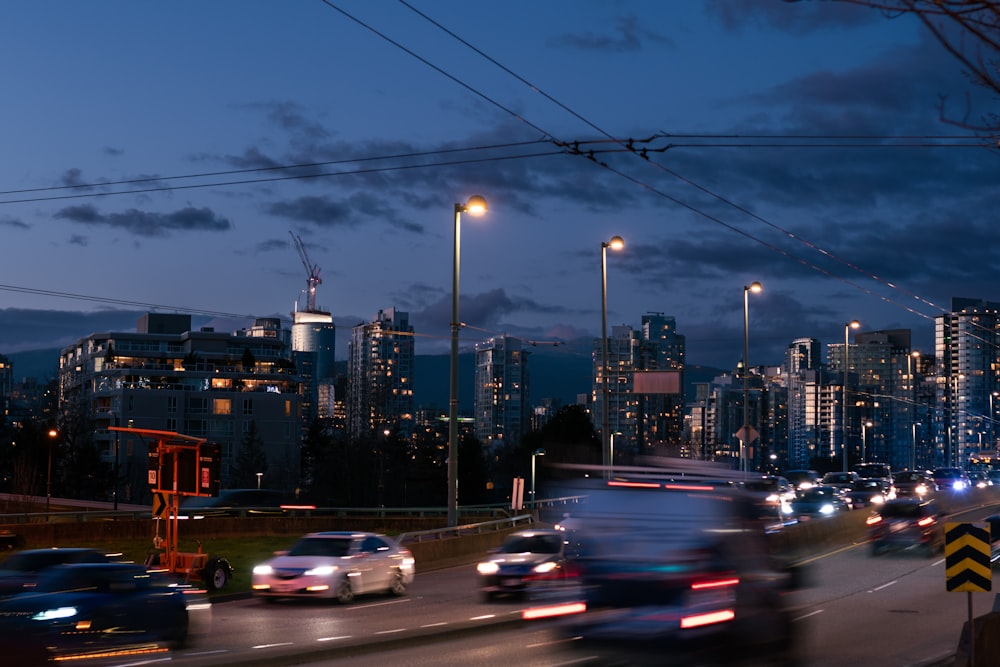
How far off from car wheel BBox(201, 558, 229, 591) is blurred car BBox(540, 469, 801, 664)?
618 inches

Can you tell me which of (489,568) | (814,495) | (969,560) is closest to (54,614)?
(969,560)

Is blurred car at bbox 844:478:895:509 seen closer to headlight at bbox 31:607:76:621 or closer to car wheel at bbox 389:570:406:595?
car wheel at bbox 389:570:406:595

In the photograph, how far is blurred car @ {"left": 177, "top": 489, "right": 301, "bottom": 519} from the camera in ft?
163

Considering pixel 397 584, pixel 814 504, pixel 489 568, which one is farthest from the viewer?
pixel 814 504

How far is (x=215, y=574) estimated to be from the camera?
26969 millimetres

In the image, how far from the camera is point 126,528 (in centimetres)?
4400

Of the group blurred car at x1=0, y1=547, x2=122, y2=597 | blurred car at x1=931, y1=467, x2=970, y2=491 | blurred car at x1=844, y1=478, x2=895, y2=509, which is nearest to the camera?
blurred car at x1=0, y1=547, x2=122, y2=597

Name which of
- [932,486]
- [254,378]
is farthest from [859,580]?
[254,378]

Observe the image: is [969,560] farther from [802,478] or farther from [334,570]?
[802,478]

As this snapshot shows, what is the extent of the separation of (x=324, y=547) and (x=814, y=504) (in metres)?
28.8

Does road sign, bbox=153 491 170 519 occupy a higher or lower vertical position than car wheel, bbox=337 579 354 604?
higher

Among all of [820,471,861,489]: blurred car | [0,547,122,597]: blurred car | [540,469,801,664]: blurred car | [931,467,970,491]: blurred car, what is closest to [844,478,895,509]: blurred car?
[820,471,861,489]: blurred car

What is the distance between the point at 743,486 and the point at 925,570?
2102 cm

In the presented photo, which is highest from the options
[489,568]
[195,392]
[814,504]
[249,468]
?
[195,392]
